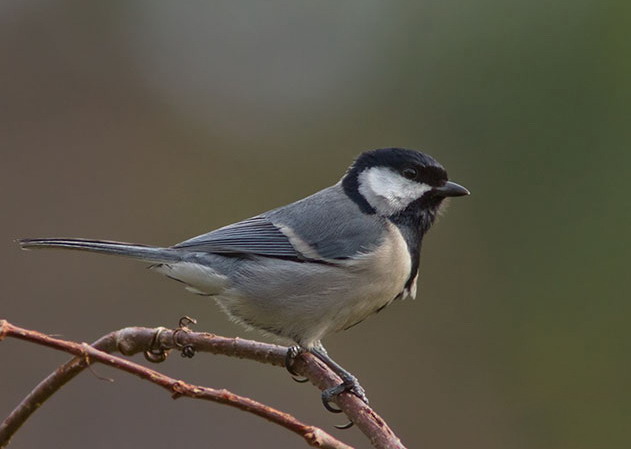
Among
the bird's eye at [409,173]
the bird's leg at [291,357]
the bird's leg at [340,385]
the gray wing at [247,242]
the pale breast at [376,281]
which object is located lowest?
the bird's leg at [340,385]

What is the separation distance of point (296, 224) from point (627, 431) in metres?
2.99

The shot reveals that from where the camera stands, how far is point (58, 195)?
234 inches

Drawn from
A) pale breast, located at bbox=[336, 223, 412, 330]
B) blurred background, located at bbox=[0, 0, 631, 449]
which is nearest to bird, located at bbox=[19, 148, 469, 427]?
pale breast, located at bbox=[336, 223, 412, 330]

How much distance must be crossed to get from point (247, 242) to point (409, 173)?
2.23ft

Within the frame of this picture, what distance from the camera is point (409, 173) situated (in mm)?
3223

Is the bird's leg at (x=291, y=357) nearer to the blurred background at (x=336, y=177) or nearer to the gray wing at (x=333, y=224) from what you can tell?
the gray wing at (x=333, y=224)

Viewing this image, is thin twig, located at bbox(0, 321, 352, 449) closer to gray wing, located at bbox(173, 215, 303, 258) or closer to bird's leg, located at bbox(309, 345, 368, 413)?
bird's leg, located at bbox(309, 345, 368, 413)

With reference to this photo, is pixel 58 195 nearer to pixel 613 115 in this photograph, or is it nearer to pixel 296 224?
pixel 296 224

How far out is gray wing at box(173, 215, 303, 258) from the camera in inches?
122

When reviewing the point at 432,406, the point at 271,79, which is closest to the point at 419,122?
the point at 271,79

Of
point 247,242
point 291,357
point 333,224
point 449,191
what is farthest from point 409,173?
point 291,357

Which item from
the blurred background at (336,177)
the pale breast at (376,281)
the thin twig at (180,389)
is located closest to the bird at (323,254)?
the pale breast at (376,281)

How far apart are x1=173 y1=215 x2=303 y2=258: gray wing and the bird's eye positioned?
52 cm

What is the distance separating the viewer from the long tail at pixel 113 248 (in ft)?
7.64
